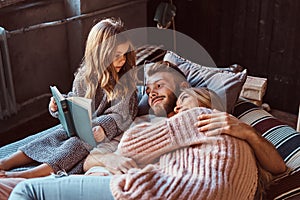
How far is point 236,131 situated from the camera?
141cm

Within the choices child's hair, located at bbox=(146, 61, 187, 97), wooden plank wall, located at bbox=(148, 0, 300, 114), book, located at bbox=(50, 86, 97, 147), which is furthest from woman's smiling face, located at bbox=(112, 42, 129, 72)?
wooden plank wall, located at bbox=(148, 0, 300, 114)

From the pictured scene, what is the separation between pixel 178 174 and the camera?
133cm

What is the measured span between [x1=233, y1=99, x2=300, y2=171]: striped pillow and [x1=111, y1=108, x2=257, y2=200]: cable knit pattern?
0.35 meters

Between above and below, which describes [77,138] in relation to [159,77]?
below

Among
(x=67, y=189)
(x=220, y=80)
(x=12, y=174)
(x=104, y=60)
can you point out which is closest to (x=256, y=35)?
(x=220, y=80)

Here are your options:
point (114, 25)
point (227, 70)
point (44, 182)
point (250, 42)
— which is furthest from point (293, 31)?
point (44, 182)

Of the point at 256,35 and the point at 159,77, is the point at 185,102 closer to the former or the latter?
the point at 159,77

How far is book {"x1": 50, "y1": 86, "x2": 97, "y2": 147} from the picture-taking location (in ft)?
5.37

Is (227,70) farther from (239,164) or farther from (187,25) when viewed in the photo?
(187,25)

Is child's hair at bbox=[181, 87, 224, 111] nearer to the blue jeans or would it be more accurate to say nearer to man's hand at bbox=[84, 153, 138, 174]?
man's hand at bbox=[84, 153, 138, 174]

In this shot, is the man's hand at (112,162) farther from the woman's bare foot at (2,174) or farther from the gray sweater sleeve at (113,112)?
the woman's bare foot at (2,174)

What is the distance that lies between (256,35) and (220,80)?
131 centimetres

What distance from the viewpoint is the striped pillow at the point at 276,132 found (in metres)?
1.71

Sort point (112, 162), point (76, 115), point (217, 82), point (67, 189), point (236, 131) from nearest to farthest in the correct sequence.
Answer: point (67, 189)
point (236, 131)
point (112, 162)
point (76, 115)
point (217, 82)
